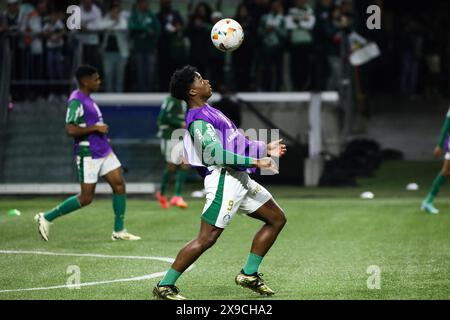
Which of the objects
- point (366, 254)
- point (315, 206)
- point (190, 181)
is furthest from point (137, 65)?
point (366, 254)

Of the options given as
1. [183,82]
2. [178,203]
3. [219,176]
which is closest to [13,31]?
[178,203]

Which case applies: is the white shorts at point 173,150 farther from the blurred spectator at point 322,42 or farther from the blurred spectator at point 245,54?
the blurred spectator at point 322,42

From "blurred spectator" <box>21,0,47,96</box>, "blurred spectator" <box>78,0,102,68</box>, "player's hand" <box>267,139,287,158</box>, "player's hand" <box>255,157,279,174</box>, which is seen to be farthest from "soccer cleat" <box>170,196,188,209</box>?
"player's hand" <box>255,157,279,174</box>

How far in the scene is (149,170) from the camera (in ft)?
82.3

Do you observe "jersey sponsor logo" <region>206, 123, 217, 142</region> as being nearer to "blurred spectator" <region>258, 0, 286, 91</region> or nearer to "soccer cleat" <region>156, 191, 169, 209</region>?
"soccer cleat" <region>156, 191, 169, 209</region>

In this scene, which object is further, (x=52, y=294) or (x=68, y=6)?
(x=68, y=6)

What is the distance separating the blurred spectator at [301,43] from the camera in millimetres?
25047

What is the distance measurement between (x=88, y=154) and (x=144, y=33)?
33.0ft

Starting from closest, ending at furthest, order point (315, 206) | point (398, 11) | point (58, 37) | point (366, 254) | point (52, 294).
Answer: point (52, 294), point (366, 254), point (315, 206), point (58, 37), point (398, 11)

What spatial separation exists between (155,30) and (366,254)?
12481 millimetres

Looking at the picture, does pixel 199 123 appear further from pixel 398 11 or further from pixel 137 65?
pixel 398 11

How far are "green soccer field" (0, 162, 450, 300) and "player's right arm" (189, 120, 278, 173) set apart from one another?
135 cm

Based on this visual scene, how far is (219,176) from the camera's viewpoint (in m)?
10.6

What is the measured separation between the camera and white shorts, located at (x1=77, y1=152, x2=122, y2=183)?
612 inches
